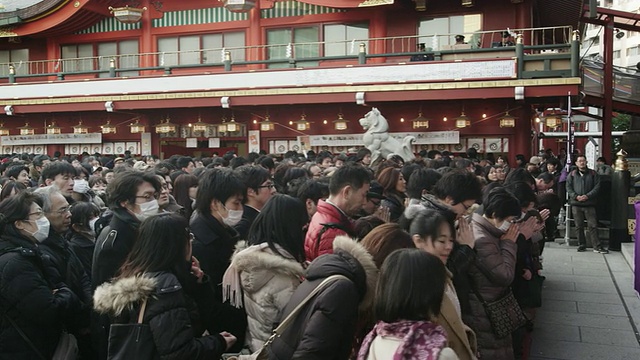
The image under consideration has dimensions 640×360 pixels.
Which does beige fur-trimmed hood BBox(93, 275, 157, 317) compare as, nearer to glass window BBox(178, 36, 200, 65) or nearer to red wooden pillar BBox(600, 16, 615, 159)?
red wooden pillar BBox(600, 16, 615, 159)

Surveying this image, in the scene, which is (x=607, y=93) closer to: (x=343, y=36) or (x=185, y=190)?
(x=343, y=36)

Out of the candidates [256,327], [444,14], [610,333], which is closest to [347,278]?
[256,327]

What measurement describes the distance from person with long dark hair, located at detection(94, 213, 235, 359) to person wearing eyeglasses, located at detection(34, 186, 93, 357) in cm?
95

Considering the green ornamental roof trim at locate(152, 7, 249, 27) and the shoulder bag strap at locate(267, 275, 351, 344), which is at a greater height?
the green ornamental roof trim at locate(152, 7, 249, 27)

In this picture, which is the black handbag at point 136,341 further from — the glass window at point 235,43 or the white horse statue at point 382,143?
the glass window at point 235,43

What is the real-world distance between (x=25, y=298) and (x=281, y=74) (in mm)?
13690

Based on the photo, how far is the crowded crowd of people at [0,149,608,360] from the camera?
255 centimetres

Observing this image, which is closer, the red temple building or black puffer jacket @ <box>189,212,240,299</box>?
black puffer jacket @ <box>189,212,240,299</box>

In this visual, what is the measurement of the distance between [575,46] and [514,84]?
1624 mm

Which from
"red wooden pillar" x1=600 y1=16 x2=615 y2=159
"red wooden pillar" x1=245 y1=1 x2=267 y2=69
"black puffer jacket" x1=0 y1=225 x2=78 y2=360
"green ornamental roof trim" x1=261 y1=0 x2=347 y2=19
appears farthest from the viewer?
"red wooden pillar" x1=245 y1=1 x2=267 y2=69

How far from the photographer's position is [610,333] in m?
6.10

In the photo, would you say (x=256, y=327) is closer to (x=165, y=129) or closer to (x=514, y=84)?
(x=514, y=84)

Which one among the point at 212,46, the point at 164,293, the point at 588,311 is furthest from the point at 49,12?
the point at 164,293

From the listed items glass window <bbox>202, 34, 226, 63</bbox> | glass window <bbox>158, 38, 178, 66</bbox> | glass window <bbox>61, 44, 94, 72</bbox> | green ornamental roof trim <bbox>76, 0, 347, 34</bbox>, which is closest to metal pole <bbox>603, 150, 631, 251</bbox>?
green ornamental roof trim <bbox>76, 0, 347, 34</bbox>
